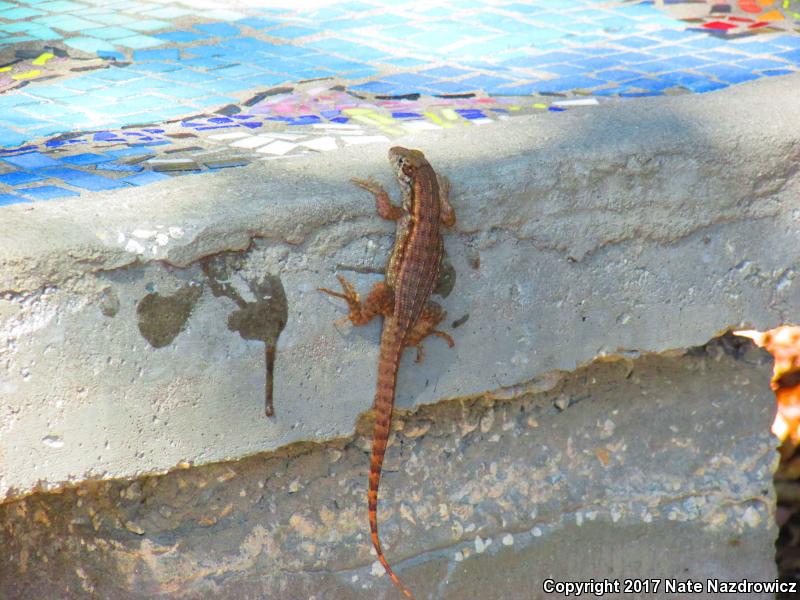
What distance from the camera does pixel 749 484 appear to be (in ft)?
10.7

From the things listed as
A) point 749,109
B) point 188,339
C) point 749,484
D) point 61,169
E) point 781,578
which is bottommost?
point 781,578

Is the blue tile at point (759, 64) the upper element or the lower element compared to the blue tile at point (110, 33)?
upper

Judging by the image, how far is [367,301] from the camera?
8.42 ft

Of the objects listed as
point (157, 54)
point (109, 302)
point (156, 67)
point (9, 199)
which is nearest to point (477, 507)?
point (109, 302)

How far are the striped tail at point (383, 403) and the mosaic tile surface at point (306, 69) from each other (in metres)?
0.81

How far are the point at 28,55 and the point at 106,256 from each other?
2237 millimetres

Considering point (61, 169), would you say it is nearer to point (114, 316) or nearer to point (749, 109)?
→ point (114, 316)

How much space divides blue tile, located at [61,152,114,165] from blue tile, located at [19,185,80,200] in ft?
0.82

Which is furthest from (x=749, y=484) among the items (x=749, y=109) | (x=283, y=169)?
(x=283, y=169)

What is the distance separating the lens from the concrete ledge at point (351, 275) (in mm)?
2320

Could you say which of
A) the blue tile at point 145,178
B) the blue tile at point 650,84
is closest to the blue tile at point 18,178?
the blue tile at point 145,178

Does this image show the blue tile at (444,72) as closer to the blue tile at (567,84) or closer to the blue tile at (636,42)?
the blue tile at (567,84)

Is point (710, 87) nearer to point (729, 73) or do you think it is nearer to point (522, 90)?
point (729, 73)

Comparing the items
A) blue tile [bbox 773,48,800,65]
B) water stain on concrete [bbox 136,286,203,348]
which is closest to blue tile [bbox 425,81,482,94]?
blue tile [bbox 773,48,800,65]
